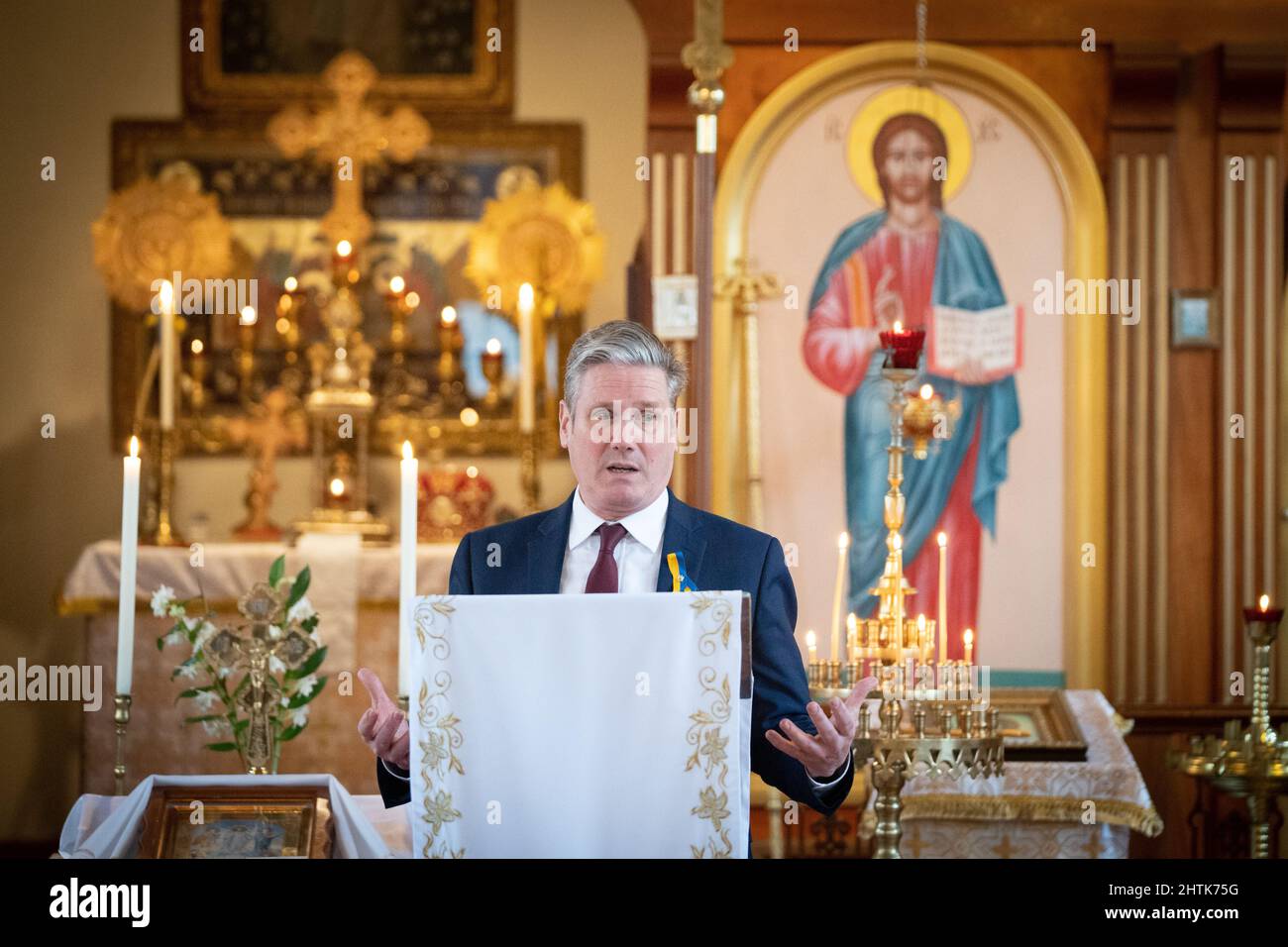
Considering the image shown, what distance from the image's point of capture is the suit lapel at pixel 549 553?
8.30ft

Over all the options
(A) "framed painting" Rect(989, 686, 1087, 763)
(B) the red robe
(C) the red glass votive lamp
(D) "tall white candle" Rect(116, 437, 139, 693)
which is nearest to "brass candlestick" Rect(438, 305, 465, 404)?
(B) the red robe

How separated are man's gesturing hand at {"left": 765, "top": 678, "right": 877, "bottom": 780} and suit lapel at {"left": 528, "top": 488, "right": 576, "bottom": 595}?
0.47 m

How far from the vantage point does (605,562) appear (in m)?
2.51

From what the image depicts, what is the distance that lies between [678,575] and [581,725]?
1.47 feet

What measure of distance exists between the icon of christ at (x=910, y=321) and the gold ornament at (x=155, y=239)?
103 inches

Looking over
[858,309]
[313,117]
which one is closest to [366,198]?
[313,117]

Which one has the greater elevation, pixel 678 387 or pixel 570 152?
pixel 570 152

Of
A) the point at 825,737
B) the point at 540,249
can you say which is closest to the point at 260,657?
the point at 825,737

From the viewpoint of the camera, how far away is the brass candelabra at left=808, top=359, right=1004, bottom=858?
3758 millimetres

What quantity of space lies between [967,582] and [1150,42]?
2154 millimetres

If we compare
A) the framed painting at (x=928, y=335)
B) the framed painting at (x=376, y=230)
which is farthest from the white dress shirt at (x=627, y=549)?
the framed painting at (x=376, y=230)
